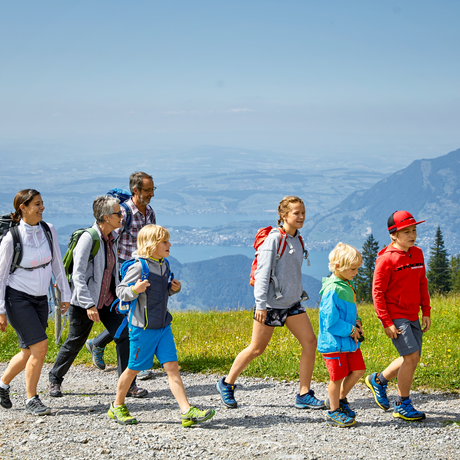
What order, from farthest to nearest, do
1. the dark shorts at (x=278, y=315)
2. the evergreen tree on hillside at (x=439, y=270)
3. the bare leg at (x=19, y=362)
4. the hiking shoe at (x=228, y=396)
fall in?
1. the evergreen tree on hillside at (x=439, y=270)
2. the hiking shoe at (x=228, y=396)
3. the bare leg at (x=19, y=362)
4. the dark shorts at (x=278, y=315)

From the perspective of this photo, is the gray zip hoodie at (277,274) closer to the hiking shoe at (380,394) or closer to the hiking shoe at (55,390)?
the hiking shoe at (380,394)

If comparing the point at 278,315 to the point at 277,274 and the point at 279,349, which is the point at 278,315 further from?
the point at 279,349

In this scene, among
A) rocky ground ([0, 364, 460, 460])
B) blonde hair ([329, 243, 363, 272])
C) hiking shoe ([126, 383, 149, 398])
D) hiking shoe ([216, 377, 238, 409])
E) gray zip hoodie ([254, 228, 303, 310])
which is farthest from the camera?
hiking shoe ([126, 383, 149, 398])

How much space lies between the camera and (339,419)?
15.5 ft

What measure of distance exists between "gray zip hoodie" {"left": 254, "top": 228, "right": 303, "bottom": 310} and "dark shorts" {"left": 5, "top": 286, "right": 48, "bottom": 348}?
2.38 m

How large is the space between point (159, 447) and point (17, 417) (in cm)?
190

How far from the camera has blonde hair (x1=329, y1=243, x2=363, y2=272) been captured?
180 inches

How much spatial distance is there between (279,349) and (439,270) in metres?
75.6

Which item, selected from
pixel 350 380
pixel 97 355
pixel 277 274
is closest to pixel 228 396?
pixel 350 380

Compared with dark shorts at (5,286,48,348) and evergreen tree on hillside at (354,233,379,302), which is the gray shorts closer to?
dark shorts at (5,286,48,348)

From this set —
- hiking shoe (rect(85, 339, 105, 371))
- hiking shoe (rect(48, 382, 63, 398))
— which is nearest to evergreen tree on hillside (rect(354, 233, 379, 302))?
hiking shoe (rect(85, 339, 105, 371))

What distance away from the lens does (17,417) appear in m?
5.18

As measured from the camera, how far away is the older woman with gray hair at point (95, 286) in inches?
211

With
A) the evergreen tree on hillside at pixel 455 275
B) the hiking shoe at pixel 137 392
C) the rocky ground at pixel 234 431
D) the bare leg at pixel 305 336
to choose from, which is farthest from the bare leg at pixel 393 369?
the evergreen tree on hillside at pixel 455 275
